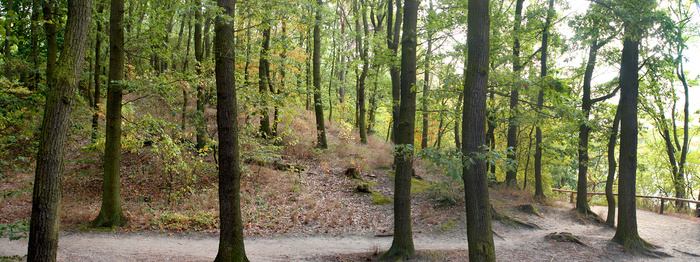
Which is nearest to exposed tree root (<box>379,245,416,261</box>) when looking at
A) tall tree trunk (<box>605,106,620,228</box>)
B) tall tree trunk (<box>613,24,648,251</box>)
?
tall tree trunk (<box>613,24,648,251</box>)

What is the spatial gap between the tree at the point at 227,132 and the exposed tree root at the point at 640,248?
951 centimetres

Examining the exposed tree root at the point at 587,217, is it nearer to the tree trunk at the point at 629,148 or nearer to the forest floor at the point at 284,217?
the forest floor at the point at 284,217

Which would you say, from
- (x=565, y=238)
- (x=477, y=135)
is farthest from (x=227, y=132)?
(x=565, y=238)

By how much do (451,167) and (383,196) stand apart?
7656 mm

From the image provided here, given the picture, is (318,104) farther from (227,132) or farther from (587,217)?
(587,217)

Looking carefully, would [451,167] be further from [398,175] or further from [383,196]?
[383,196]

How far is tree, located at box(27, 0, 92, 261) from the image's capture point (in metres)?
3.96

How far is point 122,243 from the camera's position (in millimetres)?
7410

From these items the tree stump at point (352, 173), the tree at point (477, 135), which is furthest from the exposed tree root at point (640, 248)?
the tree stump at point (352, 173)

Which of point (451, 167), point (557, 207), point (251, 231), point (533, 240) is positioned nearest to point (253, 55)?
point (251, 231)

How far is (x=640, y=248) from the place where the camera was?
28.9 feet

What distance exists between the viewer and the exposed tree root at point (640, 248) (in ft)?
28.5

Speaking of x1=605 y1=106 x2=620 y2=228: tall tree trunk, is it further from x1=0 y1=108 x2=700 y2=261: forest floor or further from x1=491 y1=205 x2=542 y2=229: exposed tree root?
x1=491 y1=205 x2=542 y2=229: exposed tree root

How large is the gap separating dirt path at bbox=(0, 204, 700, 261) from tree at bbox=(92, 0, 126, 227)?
2.26ft
